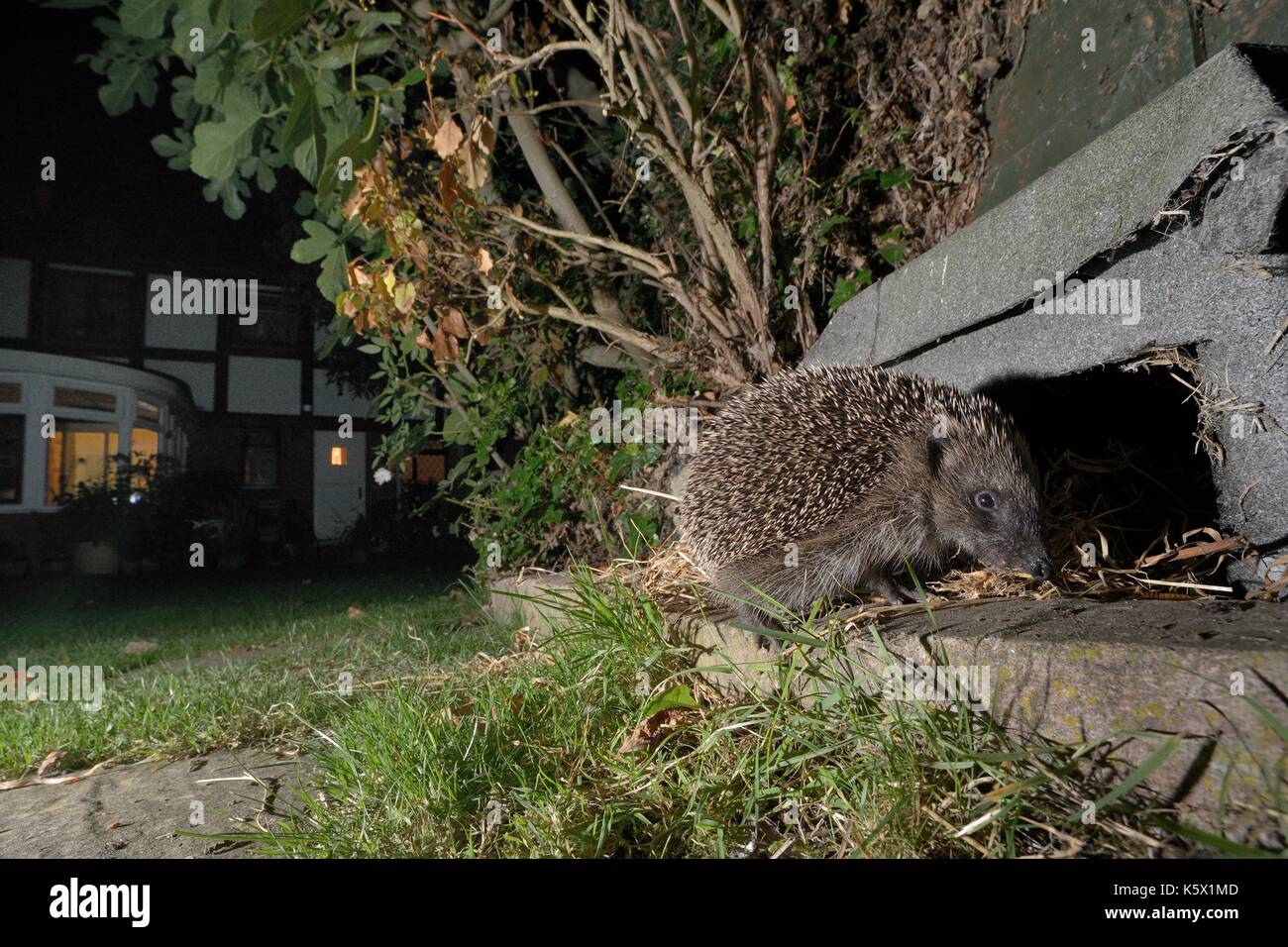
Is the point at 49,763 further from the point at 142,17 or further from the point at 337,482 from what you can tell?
the point at 337,482

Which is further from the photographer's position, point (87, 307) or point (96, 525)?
point (87, 307)

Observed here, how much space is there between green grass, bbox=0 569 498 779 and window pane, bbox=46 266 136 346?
898 cm

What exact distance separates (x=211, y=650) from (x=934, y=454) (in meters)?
6.34

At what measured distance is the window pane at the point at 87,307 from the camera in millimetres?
18734

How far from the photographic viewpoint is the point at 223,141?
4578mm

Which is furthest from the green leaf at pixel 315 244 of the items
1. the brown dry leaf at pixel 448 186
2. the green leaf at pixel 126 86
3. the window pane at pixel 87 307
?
the window pane at pixel 87 307

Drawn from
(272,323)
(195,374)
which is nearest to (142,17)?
(195,374)

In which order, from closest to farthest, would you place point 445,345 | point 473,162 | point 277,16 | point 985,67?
1. point 277,16
2. point 473,162
3. point 985,67
4. point 445,345

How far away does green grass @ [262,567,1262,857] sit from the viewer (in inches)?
73.2

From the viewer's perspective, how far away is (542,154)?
6078 mm

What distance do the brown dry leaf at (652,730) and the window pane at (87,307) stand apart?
2186cm

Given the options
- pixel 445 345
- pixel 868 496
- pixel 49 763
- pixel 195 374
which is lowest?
pixel 49 763

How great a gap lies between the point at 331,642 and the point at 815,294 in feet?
15.3

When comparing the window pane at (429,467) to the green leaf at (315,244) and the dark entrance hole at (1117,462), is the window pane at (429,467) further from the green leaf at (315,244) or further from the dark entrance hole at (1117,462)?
the dark entrance hole at (1117,462)
